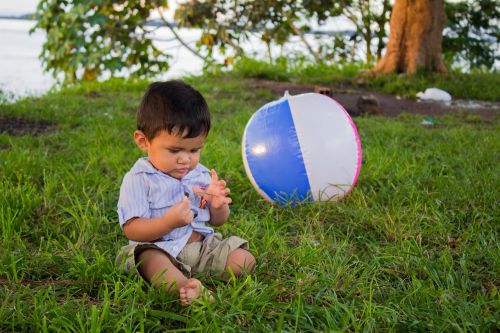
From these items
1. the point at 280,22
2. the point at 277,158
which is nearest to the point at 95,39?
the point at 280,22

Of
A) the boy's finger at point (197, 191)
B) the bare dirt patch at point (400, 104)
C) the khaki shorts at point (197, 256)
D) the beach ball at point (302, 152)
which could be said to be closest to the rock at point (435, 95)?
the bare dirt patch at point (400, 104)

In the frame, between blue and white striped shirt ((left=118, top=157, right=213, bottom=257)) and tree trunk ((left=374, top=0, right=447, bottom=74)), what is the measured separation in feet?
22.1

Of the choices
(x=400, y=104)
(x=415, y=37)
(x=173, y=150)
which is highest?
(x=415, y=37)

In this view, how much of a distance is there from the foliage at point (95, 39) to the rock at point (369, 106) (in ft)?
12.7

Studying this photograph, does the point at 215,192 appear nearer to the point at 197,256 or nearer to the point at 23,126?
the point at 197,256

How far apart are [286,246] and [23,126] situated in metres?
3.53

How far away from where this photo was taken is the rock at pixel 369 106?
21.8ft

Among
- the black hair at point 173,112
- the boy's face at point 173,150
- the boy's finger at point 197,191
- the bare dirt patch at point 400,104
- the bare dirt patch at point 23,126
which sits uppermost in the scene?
the black hair at point 173,112

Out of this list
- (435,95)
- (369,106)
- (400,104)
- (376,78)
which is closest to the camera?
(369,106)

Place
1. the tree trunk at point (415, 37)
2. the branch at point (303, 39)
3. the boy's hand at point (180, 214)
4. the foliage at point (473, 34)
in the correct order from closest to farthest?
the boy's hand at point (180, 214), the tree trunk at point (415, 37), the foliage at point (473, 34), the branch at point (303, 39)

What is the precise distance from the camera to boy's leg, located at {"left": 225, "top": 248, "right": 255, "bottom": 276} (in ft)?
8.29

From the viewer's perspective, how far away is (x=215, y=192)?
246cm

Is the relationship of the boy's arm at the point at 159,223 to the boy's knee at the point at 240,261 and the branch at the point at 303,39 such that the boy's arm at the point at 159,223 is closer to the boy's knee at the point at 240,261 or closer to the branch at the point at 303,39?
the boy's knee at the point at 240,261

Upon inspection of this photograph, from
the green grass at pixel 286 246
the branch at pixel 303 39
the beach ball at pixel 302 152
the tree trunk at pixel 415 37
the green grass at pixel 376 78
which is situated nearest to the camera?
the green grass at pixel 286 246
